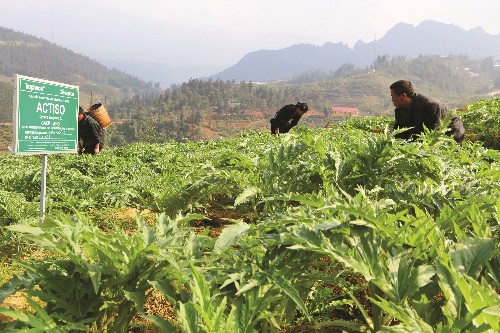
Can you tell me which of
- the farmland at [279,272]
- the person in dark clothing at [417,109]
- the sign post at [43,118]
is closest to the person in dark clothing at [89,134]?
the sign post at [43,118]

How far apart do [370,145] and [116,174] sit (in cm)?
407

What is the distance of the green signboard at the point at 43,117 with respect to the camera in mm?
3646

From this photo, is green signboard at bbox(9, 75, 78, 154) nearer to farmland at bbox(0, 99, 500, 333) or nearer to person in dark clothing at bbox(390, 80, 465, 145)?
farmland at bbox(0, 99, 500, 333)

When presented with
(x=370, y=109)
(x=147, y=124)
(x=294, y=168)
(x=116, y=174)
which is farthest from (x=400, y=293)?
(x=370, y=109)

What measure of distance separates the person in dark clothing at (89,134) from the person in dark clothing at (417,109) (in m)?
6.17

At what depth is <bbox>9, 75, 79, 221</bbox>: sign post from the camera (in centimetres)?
364

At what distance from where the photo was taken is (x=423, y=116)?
6.31m

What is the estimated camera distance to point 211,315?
4.35 ft

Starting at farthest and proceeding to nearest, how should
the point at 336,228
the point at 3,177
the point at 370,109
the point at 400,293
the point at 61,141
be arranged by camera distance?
the point at 370,109 → the point at 3,177 → the point at 61,141 → the point at 336,228 → the point at 400,293

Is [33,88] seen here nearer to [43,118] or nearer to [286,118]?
[43,118]

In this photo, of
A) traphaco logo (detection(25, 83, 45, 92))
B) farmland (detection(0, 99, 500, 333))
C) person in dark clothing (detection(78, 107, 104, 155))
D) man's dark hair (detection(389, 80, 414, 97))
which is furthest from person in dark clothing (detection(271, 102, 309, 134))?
farmland (detection(0, 99, 500, 333))

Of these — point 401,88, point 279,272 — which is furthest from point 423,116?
point 279,272

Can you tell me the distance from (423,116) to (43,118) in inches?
210

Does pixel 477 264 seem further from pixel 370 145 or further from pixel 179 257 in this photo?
pixel 370 145
